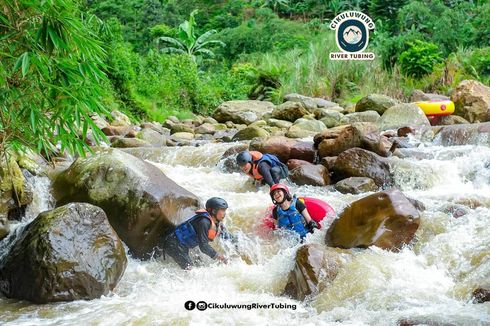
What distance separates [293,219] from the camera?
568cm

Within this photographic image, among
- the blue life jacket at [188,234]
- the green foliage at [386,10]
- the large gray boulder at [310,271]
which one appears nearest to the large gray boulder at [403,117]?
the blue life jacket at [188,234]

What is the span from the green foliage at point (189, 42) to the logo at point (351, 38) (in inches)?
278

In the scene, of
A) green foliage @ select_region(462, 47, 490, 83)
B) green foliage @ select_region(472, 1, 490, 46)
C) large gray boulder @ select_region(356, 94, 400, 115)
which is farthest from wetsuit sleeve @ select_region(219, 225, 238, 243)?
green foliage @ select_region(472, 1, 490, 46)

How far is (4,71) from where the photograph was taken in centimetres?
372

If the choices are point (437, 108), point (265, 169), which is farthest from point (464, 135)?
point (265, 169)

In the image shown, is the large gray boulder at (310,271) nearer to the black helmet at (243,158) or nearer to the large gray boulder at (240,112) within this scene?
the black helmet at (243,158)

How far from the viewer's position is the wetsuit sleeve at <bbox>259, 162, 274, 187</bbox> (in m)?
7.05

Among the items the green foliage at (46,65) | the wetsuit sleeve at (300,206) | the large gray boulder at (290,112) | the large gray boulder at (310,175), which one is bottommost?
the large gray boulder at (290,112)

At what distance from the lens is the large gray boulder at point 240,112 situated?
51.2 ft

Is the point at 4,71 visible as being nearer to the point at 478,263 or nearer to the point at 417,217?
the point at 417,217

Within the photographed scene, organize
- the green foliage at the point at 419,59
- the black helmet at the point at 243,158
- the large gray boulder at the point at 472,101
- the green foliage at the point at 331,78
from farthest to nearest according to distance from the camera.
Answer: the green foliage at the point at 331,78, the green foliage at the point at 419,59, the large gray boulder at the point at 472,101, the black helmet at the point at 243,158

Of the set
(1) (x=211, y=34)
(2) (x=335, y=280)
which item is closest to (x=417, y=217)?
(2) (x=335, y=280)

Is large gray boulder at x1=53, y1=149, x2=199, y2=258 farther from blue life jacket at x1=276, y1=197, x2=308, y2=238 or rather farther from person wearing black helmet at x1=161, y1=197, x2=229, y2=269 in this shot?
blue life jacket at x1=276, y1=197, x2=308, y2=238

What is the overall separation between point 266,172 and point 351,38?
1399 centimetres
